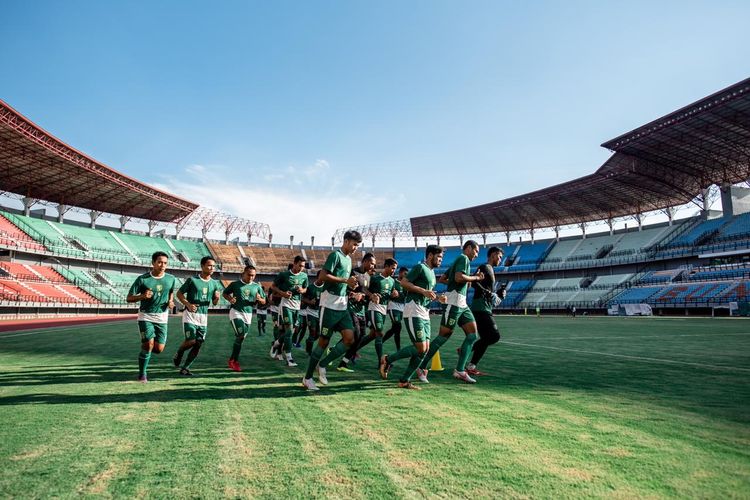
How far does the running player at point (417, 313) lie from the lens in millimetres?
6484

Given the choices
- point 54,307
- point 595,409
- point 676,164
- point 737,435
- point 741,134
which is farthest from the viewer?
point 676,164

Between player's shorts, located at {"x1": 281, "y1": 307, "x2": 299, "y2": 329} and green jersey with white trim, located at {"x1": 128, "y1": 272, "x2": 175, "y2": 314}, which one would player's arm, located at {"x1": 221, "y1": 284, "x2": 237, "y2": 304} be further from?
green jersey with white trim, located at {"x1": 128, "y1": 272, "x2": 175, "y2": 314}

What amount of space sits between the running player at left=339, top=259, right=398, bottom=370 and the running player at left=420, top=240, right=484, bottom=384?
1925 millimetres

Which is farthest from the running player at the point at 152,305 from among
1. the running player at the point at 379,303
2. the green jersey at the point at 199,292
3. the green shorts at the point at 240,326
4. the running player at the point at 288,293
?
the running player at the point at 379,303

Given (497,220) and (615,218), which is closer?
(615,218)

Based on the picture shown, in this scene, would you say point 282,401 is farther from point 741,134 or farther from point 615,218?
point 615,218

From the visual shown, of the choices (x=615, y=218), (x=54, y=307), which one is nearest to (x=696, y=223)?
(x=615, y=218)

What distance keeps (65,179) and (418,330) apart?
49.9m

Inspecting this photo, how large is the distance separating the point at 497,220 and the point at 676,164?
25588 mm

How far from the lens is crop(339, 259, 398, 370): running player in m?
9.04

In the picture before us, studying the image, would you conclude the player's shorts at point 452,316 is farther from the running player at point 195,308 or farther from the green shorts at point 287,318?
the running player at point 195,308

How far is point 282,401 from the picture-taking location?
17.6 ft

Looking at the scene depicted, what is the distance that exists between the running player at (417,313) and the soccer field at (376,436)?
43cm

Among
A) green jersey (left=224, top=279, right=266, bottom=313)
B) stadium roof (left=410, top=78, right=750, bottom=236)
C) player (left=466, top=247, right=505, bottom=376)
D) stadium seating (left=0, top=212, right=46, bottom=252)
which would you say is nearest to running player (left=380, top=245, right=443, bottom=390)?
player (left=466, top=247, right=505, bottom=376)
